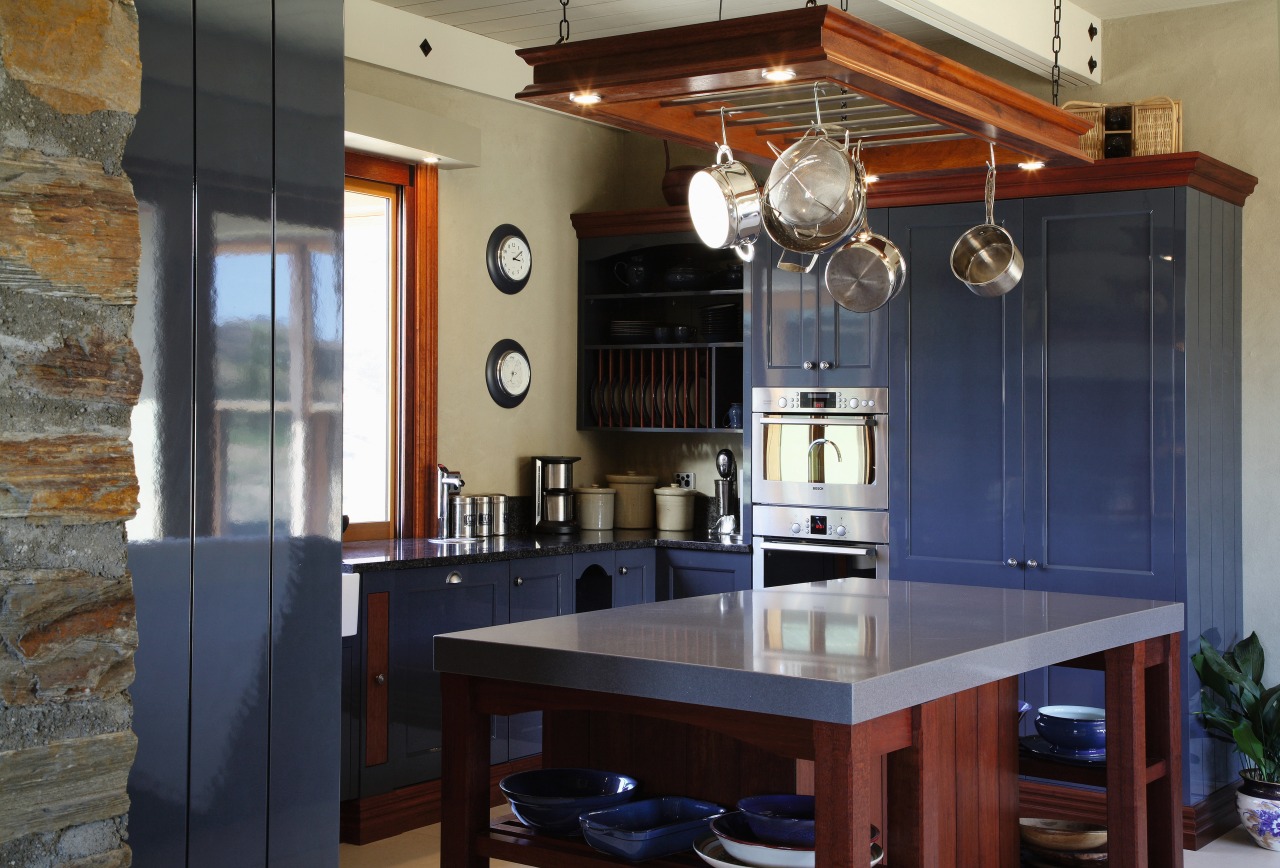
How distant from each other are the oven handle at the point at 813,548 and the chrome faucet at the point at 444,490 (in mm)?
1294

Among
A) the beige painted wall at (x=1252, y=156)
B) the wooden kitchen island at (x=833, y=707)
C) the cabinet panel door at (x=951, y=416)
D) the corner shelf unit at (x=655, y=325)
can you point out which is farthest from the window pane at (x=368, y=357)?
the beige painted wall at (x=1252, y=156)

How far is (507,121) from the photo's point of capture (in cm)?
608

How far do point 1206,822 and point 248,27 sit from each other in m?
4.47

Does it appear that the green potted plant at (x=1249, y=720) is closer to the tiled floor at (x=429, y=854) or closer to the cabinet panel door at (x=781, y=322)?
the tiled floor at (x=429, y=854)

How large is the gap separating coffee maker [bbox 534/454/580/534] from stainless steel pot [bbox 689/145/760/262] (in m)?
3.02

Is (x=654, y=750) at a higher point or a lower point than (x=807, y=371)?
lower

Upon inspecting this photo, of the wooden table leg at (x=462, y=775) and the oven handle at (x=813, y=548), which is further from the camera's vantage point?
the oven handle at (x=813, y=548)

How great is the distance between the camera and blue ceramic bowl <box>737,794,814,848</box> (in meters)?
2.43

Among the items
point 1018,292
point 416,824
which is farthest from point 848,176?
point 416,824

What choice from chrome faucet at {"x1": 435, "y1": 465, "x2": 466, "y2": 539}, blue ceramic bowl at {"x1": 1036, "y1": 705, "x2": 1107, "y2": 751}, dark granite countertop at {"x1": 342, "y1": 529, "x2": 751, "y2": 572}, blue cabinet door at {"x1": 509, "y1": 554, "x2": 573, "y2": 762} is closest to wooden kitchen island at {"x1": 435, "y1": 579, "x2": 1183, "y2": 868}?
blue ceramic bowl at {"x1": 1036, "y1": 705, "x2": 1107, "y2": 751}

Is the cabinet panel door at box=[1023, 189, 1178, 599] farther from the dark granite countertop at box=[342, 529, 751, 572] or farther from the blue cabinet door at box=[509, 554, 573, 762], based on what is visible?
the blue cabinet door at box=[509, 554, 573, 762]

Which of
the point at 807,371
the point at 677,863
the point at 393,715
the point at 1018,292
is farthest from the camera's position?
the point at 807,371

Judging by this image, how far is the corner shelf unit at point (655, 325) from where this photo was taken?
20.2ft

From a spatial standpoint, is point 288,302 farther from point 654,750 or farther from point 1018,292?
point 1018,292
